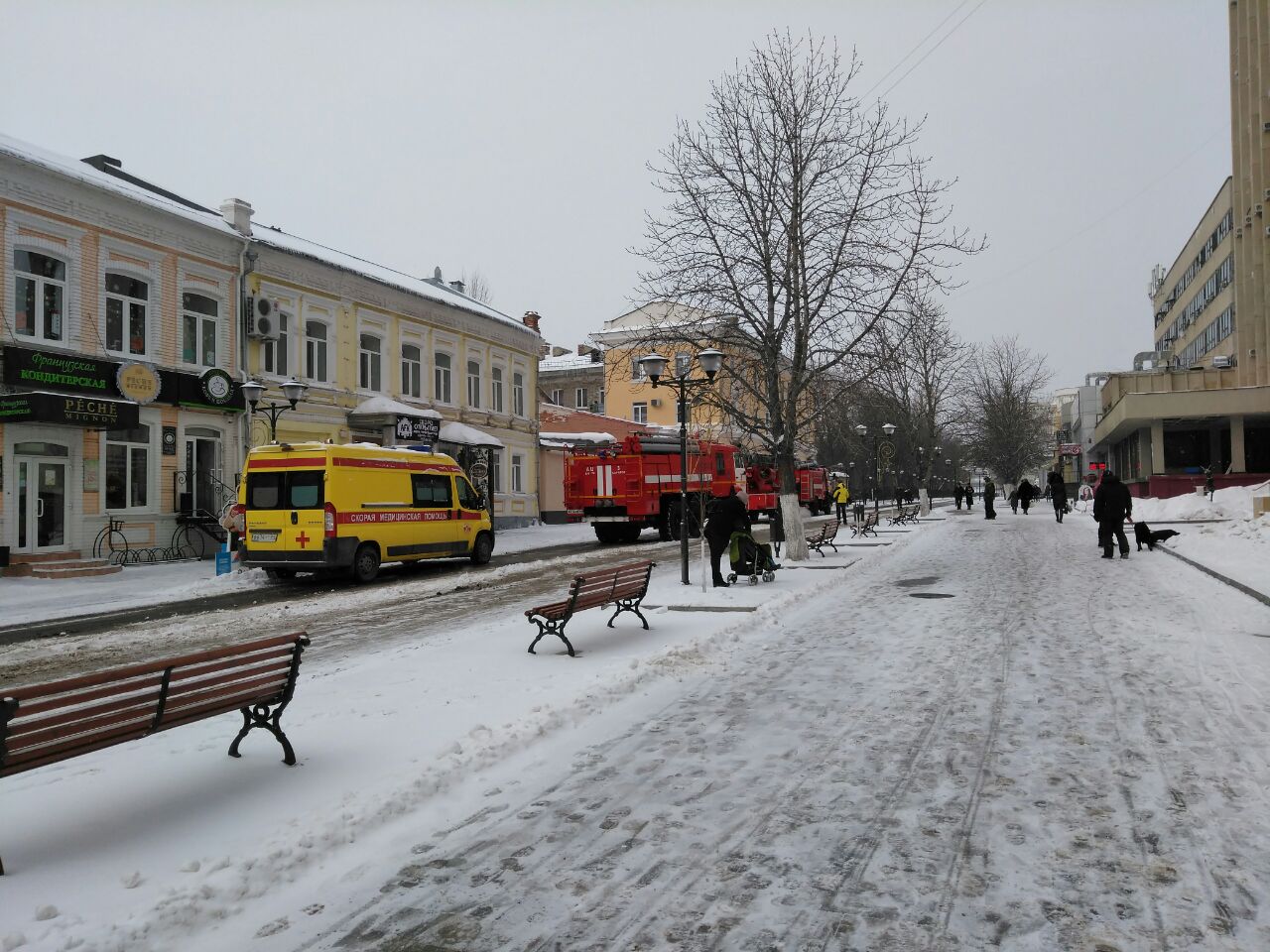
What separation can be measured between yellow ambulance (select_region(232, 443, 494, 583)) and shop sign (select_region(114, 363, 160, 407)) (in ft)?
13.8

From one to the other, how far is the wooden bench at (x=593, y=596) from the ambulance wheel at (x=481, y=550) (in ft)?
29.9

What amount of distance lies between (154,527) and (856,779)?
63.1ft

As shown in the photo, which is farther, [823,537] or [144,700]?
[823,537]

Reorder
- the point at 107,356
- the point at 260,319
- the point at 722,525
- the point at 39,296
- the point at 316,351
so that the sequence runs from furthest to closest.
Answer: the point at 316,351 < the point at 260,319 < the point at 107,356 < the point at 39,296 < the point at 722,525

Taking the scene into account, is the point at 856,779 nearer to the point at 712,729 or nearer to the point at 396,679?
the point at 712,729

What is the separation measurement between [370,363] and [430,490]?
10.6m

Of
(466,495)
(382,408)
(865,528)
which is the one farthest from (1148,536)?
(382,408)

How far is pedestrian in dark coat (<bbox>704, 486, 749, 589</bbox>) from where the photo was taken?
13.8 meters

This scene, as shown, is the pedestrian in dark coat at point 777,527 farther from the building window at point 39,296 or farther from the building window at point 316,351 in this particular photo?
the building window at point 39,296

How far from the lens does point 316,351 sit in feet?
82.2

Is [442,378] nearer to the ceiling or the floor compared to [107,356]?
nearer to the ceiling

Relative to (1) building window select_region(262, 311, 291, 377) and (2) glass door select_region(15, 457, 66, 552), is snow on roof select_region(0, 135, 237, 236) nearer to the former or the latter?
(1) building window select_region(262, 311, 291, 377)

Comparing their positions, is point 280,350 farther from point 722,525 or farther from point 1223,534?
point 1223,534

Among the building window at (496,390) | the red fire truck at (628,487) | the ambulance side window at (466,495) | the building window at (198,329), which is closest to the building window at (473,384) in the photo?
the building window at (496,390)
